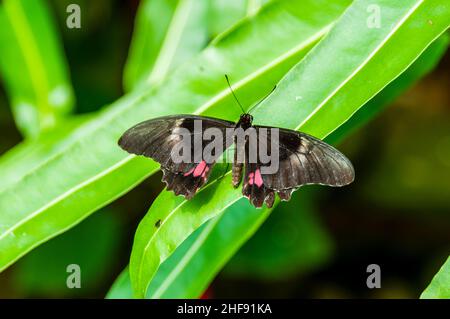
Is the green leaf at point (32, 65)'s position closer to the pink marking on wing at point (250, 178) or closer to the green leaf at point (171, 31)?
the green leaf at point (171, 31)

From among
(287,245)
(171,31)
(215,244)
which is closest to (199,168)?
(215,244)

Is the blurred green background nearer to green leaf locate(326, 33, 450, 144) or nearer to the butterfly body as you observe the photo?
green leaf locate(326, 33, 450, 144)

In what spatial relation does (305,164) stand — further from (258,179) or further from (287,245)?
(287,245)

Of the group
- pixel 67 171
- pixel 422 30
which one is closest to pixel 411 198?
pixel 422 30

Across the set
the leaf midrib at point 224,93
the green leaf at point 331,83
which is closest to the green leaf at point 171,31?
the leaf midrib at point 224,93

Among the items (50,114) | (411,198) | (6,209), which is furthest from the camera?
(411,198)
